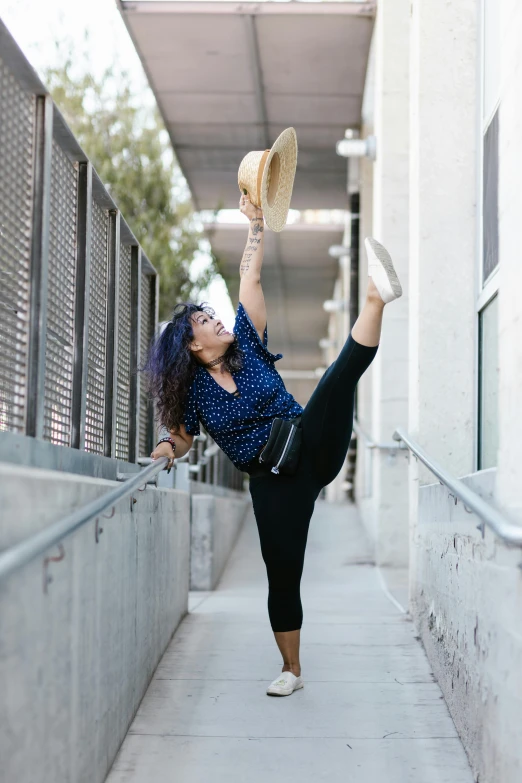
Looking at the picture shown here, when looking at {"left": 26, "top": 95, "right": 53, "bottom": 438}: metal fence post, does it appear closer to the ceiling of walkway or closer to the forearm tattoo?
the forearm tattoo

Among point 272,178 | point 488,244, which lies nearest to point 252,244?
point 272,178

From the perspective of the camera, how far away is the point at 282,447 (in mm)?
3375

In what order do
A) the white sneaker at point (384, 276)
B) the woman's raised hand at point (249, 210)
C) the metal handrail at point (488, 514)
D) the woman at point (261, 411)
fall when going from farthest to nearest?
the woman's raised hand at point (249, 210), the woman at point (261, 411), the white sneaker at point (384, 276), the metal handrail at point (488, 514)

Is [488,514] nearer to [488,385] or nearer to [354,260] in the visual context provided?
[488,385]

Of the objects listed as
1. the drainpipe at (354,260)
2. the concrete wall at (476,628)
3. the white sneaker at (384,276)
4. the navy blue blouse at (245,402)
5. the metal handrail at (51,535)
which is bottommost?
the concrete wall at (476,628)

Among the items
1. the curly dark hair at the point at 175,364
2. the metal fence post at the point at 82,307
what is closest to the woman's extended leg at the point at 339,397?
the curly dark hair at the point at 175,364

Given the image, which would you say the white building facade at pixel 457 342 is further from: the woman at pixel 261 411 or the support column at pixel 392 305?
the woman at pixel 261 411

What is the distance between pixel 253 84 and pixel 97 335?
243 inches

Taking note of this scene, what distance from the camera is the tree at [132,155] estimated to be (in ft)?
31.7

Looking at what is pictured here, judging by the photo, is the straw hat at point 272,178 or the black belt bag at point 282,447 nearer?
the black belt bag at point 282,447

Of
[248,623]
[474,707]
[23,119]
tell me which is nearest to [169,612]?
[248,623]

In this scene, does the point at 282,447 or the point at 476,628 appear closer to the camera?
the point at 476,628

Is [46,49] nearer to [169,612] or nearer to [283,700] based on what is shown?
[169,612]

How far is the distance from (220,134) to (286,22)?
8.59 ft
